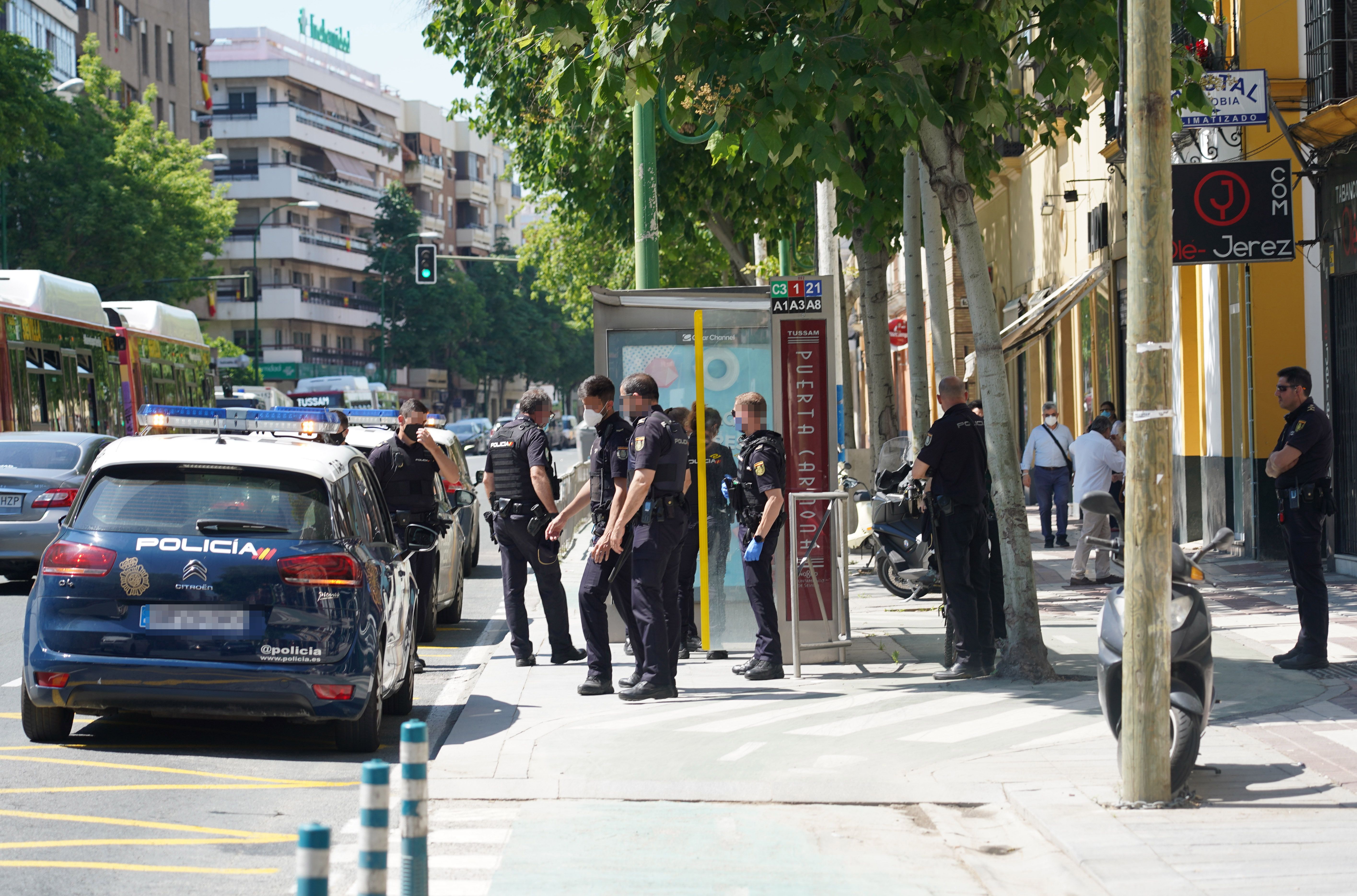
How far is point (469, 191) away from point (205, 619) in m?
113

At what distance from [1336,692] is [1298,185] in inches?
332

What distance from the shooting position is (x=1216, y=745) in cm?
809

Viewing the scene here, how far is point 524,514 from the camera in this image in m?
11.5

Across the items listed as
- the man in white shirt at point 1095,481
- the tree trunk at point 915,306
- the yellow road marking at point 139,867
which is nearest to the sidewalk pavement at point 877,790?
the yellow road marking at point 139,867

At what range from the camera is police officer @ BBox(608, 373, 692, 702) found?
32.1 feet

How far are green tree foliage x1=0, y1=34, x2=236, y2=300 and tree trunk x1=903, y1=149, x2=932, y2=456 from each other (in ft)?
120

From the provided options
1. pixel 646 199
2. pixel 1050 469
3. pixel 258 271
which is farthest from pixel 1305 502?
pixel 258 271

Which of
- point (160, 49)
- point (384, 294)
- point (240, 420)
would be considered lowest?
point (240, 420)

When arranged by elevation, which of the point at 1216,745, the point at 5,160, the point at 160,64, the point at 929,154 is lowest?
the point at 1216,745

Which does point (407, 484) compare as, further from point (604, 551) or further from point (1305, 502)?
point (1305, 502)

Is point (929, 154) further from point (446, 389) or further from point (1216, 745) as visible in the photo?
point (446, 389)

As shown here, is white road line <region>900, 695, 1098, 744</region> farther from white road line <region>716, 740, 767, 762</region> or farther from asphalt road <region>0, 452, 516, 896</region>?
asphalt road <region>0, 452, 516, 896</region>

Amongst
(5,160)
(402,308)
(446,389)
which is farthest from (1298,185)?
(446,389)

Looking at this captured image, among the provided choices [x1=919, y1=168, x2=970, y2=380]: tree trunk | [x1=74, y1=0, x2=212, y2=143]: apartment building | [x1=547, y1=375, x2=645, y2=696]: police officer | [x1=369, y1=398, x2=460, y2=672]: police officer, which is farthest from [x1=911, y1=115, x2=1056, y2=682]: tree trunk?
[x1=74, y1=0, x2=212, y2=143]: apartment building
